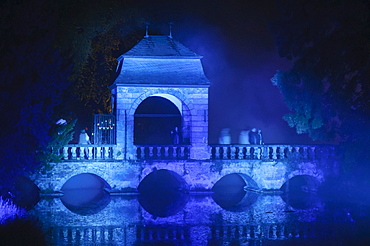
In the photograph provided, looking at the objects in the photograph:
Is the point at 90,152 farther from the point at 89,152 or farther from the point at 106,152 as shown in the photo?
the point at 106,152

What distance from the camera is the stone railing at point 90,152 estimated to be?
915 inches

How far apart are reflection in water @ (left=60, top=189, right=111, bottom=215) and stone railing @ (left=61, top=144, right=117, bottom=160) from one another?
1598 millimetres

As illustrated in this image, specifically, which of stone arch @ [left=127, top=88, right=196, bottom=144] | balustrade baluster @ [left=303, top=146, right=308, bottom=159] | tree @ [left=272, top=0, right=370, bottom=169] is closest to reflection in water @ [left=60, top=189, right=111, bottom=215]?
stone arch @ [left=127, top=88, right=196, bottom=144]

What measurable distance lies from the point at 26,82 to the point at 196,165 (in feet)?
26.7

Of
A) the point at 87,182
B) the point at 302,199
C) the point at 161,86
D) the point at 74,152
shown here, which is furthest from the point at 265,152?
the point at 87,182

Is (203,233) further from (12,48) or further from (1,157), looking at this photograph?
(12,48)

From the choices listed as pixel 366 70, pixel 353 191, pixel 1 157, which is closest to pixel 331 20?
pixel 366 70

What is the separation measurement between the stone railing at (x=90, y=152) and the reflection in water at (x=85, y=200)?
1598 millimetres

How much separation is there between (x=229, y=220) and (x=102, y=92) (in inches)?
579

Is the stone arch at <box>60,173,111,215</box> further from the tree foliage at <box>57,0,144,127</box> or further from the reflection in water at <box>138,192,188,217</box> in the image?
the tree foliage at <box>57,0,144,127</box>

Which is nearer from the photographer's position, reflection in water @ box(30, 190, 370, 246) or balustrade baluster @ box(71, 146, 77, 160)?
reflection in water @ box(30, 190, 370, 246)

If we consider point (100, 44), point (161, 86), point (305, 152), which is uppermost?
point (100, 44)

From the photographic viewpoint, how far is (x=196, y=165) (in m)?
24.2

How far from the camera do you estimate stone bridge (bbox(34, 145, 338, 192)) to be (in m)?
23.1
